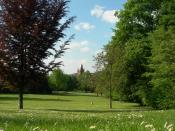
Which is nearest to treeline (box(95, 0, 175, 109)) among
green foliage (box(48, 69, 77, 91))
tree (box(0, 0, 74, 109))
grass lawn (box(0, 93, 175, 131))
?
tree (box(0, 0, 74, 109))

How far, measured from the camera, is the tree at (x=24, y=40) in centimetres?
3959

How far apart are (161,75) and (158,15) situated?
14610mm

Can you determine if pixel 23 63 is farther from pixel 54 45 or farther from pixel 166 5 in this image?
pixel 166 5

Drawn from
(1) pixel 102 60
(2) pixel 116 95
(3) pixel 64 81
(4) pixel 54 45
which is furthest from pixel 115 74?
(3) pixel 64 81

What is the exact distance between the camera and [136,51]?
194ft

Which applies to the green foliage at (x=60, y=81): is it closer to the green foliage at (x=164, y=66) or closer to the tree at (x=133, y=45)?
the tree at (x=133, y=45)

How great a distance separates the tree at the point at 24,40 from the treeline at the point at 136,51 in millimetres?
13852

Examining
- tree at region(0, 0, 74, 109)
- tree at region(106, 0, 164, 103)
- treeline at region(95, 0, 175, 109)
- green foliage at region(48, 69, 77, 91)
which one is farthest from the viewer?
green foliage at region(48, 69, 77, 91)

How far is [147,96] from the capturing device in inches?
2228

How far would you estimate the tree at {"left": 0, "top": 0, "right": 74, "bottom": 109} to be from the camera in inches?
1559

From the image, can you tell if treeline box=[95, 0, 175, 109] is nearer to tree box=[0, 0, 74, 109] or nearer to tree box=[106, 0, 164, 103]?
tree box=[106, 0, 164, 103]

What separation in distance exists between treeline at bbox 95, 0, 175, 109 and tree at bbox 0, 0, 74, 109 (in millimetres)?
13852

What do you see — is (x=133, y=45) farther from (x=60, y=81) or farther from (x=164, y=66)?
(x=60, y=81)

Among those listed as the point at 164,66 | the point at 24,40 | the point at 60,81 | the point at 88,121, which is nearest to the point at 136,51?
the point at 164,66
